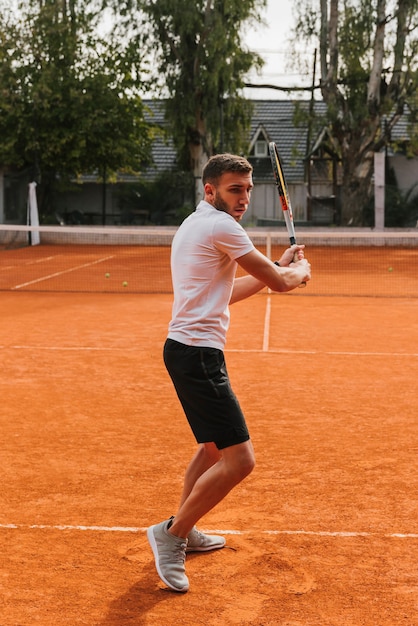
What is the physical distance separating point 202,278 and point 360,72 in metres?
31.0

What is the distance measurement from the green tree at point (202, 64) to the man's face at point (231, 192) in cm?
2954

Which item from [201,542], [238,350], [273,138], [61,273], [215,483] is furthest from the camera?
[273,138]

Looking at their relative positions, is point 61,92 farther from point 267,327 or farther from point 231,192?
point 231,192

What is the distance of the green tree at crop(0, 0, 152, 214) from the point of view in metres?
35.0

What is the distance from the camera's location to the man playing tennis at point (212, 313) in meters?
4.52

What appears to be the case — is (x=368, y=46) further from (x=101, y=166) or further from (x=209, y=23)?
(x=101, y=166)

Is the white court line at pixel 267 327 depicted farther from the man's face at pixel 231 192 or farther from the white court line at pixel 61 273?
the man's face at pixel 231 192

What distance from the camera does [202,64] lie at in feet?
111

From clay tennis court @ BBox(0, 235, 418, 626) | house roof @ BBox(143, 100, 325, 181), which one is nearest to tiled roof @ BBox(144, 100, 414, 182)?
house roof @ BBox(143, 100, 325, 181)

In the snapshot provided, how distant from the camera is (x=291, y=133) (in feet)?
154

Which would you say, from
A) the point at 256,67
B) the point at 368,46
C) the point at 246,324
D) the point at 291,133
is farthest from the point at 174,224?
the point at 246,324

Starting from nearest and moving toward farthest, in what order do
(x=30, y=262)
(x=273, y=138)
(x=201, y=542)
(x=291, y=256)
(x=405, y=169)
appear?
1. (x=291, y=256)
2. (x=201, y=542)
3. (x=30, y=262)
4. (x=405, y=169)
5. (x=273, y=138)

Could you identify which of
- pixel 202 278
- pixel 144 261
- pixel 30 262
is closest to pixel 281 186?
pixel 202 278

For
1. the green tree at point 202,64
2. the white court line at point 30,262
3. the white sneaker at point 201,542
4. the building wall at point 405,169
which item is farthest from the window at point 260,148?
the white sneaker at point 201,542
